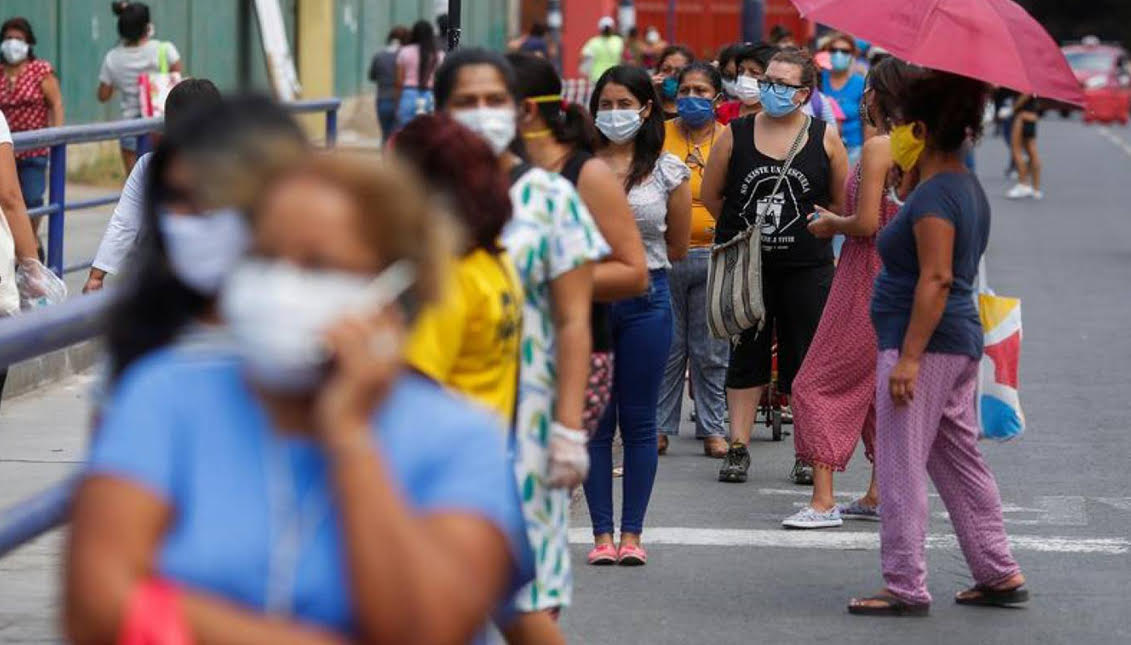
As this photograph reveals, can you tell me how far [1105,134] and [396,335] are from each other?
49544mm

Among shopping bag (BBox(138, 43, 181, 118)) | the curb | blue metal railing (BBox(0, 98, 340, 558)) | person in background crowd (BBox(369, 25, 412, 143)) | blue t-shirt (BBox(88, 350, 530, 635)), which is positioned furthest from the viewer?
person in background crowd (BBox(369, 25, 412, 143))

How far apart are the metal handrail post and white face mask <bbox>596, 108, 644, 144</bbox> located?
4.42 metres

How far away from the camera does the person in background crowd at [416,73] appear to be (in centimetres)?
2389

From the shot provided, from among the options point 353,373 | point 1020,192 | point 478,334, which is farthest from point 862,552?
point 1020,192

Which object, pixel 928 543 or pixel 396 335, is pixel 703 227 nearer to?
pixel 928 543

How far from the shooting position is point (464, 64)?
478cm

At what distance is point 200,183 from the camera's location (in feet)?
8.80

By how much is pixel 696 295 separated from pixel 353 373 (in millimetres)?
7559

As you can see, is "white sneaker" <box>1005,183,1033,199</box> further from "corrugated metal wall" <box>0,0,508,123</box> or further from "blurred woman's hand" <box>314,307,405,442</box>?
"blurred woman's hand" <box>314,307,405,442</box>

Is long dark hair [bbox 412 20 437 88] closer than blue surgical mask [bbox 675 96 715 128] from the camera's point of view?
No

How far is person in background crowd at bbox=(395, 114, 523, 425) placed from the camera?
4.23 m

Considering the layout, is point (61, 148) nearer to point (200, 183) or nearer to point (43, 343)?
point (43, 343)

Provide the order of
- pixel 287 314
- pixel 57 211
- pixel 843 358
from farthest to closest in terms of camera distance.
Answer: pixel 57 211, pixel 843 358, pixel 287 314

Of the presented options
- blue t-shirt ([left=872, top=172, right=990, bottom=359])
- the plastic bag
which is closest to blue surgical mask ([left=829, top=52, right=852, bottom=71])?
the plastic bag
